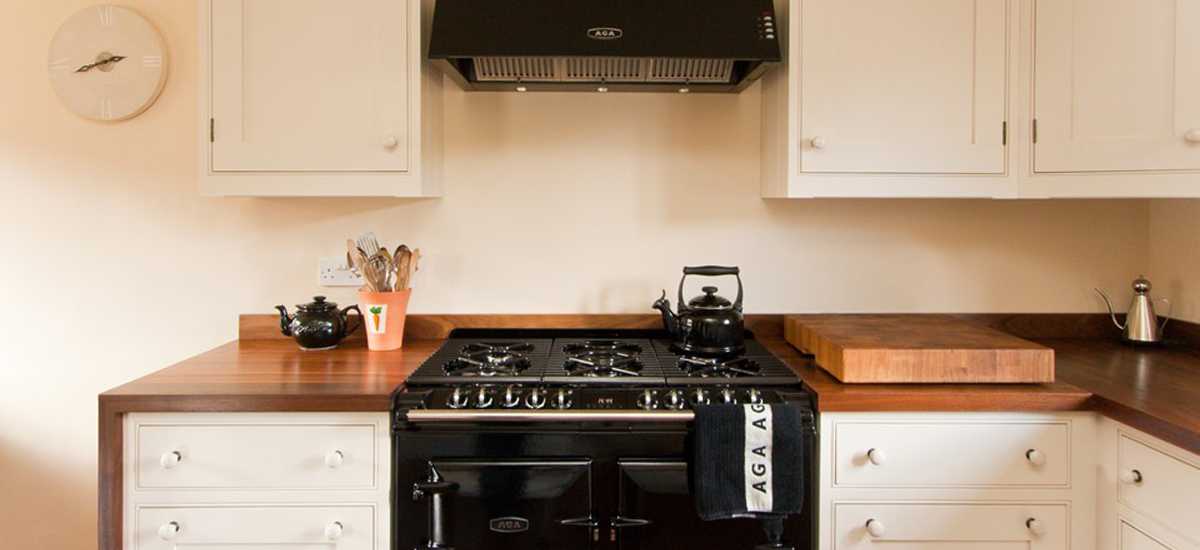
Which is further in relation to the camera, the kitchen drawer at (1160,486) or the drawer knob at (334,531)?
the drawer knob at (334,531)

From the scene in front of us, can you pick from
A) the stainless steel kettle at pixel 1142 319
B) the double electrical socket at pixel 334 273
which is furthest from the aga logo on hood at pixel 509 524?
the stainless steel kettle at pixel 1142 319

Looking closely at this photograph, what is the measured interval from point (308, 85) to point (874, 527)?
171 centimetres

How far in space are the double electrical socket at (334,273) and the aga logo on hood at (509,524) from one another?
39.8 inches

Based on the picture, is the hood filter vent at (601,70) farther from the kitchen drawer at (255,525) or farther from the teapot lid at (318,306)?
the kitchen drawer at (255,525)

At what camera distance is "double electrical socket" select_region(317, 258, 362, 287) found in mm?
2240

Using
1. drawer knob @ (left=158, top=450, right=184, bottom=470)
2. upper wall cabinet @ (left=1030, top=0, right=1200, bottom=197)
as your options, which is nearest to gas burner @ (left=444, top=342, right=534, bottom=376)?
drawer knob @ (left=158, top=450, right=184, bottom=470)

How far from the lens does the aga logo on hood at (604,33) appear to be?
1.79 m

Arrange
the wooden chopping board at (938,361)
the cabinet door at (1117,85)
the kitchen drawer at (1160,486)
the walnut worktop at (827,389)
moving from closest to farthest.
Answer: the kitchen drawer at (1160,486), the walnut worktop at (827,389), the wooden chopping board at (938,361), the cabinet door at (1117,85)

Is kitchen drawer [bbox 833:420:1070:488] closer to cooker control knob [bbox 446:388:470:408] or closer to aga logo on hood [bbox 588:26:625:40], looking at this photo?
cooker control knob [bbox 446:388:470:408]

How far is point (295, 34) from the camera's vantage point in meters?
1.88

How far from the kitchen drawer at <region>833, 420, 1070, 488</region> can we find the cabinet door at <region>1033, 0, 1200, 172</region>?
0.72 meters

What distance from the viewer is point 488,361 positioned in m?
1.87

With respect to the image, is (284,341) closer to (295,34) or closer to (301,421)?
(301,421)

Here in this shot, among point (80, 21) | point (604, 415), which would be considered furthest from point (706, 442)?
point (80, 21)
